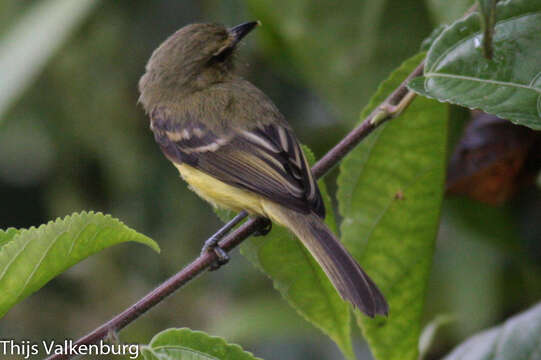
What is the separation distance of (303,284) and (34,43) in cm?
167

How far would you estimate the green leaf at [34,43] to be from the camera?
2.83 metres

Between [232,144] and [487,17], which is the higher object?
[487,17]

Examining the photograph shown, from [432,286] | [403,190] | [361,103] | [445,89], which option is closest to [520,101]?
[445,89]

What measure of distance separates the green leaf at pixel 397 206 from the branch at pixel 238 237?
0.18 meters

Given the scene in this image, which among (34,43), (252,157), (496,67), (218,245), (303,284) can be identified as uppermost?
(34,43)

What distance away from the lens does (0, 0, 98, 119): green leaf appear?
2.83m

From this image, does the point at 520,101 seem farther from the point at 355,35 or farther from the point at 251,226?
the point at 355,35

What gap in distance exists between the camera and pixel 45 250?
150cm

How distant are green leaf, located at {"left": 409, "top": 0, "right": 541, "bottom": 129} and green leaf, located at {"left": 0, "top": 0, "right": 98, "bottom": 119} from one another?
1.73 m

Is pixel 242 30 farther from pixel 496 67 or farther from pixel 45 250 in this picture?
pixel 45 250

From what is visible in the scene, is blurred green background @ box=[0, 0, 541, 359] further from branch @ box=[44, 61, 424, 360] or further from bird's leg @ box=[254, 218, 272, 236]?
branch @ box=[44, 61, 424, 360]

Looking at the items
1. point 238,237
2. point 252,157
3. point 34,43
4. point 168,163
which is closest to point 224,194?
point 252,157

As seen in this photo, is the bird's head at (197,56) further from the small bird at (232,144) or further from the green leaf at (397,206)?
the green leaf at (397,206)

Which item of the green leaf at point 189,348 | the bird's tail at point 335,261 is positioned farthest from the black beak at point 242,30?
the green leaf at point 189,348
